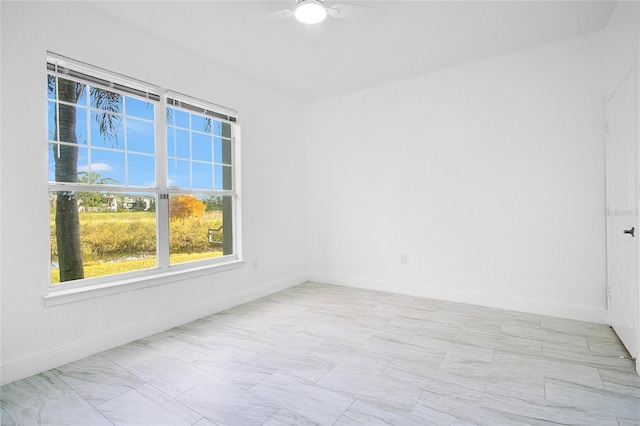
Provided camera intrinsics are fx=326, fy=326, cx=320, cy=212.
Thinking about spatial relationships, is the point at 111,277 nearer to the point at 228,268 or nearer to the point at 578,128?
the point at 228,268

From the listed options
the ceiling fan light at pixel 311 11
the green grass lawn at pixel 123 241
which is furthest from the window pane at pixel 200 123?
the ceiling fan light at pixel 311 11

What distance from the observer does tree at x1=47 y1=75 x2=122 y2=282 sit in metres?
2.53

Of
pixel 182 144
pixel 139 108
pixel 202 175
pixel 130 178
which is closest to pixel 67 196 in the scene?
pixel 130 178

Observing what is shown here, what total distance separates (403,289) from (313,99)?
3000 millimetres

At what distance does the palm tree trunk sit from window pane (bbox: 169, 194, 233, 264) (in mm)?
796

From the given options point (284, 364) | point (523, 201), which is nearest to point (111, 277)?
point (284, 364)

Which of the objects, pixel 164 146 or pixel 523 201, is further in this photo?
pixel 523 201

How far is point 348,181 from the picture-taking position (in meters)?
4.65

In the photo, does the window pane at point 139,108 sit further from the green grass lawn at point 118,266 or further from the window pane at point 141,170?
the green grass lawn at point 118,266

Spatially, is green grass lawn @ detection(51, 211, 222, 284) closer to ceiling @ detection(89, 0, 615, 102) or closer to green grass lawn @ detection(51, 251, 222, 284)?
green grass lawn @ detection(51, 251, 222, 284)

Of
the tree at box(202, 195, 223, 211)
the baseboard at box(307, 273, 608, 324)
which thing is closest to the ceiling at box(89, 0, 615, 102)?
the tree at box(202, 195, 223, 211)

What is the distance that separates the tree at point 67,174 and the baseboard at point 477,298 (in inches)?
121

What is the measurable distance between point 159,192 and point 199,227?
0.62 m

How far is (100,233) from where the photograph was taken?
2.79 m
